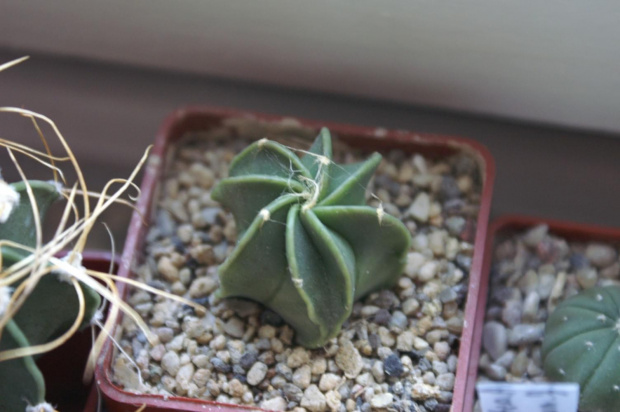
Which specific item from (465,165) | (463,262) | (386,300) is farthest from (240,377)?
(465,165)

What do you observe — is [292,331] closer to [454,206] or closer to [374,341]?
[374,341]

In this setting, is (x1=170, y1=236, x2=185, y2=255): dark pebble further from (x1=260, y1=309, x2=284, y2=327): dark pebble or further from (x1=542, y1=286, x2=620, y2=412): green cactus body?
(x1=542, y1=286, x2=620, y2=412): green cactus body

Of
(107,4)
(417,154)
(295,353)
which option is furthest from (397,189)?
(107,4)

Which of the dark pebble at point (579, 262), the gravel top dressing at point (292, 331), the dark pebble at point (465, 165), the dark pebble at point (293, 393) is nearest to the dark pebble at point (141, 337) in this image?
the gravel top dressing at point (292, 331)

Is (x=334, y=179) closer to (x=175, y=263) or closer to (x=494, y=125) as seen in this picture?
(x=175, y=263)

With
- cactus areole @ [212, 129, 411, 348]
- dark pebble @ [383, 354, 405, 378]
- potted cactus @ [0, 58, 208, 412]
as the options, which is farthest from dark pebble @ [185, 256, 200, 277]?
dark pebble @ [383, 354, 405, 378]
